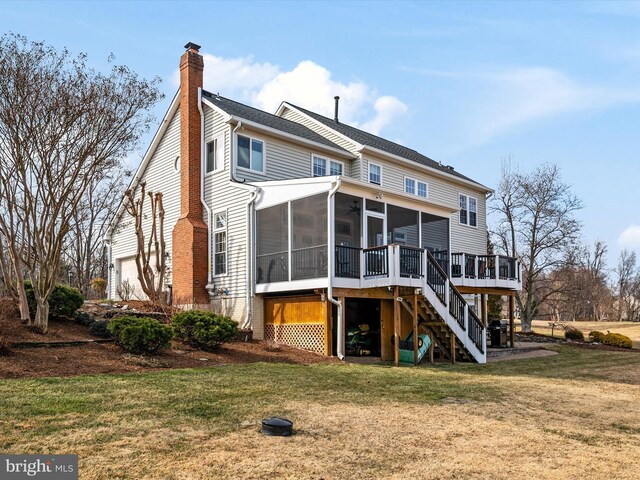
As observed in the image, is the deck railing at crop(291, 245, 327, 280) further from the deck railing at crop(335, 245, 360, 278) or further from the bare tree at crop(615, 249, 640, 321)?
the bare tree at crop(615, 249, 640, 321)

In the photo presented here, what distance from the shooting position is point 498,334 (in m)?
21.6

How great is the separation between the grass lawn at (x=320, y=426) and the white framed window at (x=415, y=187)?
13.7m

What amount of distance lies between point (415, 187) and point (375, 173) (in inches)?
116

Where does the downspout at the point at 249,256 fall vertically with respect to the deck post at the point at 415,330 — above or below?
above

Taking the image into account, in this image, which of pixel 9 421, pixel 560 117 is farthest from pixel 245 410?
pixel 560 117

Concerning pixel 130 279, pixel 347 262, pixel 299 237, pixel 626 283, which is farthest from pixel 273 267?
pixel 626 283

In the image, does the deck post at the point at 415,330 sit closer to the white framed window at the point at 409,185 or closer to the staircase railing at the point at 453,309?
the staircase railing at the point at 453,309

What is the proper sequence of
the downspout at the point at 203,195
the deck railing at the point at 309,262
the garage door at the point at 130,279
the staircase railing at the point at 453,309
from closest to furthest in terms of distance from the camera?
1. the deck railing at the point at 309,262
2. the staircase railing at the point at 453,309
3. the downspout at the point at 203,195
4. the garage door at the point at 130,279

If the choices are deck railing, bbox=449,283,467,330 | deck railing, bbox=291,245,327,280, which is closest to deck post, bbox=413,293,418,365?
deck railing, bbox=449,283,467,330

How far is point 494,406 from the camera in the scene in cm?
838

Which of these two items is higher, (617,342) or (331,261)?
(331,261)

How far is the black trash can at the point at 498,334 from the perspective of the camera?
70.9 ft

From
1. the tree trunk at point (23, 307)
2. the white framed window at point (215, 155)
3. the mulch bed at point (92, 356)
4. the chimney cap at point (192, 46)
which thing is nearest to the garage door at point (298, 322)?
the mulch bed at point (92, 356)

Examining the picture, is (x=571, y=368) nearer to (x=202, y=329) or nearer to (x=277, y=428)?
(x=202, y=329)
